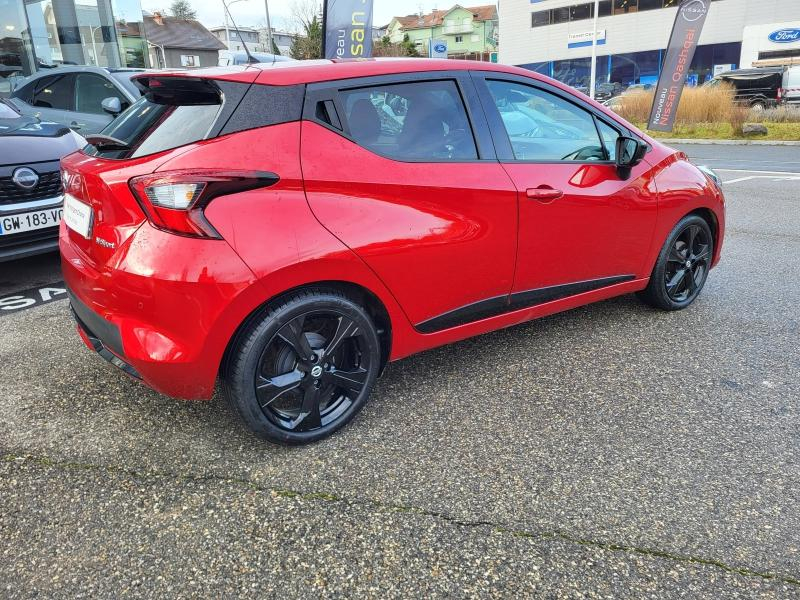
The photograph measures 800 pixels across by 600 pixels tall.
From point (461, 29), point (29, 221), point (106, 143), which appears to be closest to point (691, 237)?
Answer: point (106, 143)

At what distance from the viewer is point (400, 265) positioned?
2.74 metres

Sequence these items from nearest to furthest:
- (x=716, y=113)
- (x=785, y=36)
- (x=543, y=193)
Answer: (x=543, y=193) → (x=716, y=113) → (x=785, y=36)

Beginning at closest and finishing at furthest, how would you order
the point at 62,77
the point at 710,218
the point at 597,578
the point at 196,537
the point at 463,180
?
1. the point at 597,578
2. the point at 196,537
3. the point at 463,180
4. the point at 710,218
5. the point at 62,77

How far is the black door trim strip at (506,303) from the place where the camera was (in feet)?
9.89

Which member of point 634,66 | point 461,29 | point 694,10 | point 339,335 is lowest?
point 634,66

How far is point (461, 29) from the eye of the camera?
90438 millimetres

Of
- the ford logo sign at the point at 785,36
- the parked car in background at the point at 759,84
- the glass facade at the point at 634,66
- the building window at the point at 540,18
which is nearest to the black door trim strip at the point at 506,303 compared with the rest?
the parked car in background at the point at 759,84

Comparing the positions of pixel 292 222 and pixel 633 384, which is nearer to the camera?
pixel 292 222

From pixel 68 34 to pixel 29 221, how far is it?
1342 centimetres

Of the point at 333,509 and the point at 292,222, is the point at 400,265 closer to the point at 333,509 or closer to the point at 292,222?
the point at 292,222

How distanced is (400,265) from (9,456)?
1.76 m

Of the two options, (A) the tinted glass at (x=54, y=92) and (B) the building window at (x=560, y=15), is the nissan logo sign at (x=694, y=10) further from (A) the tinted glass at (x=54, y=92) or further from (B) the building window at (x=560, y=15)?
(B) the building window at (x=560, y=15)

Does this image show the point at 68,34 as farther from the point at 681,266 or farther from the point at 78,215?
the point at 681,266

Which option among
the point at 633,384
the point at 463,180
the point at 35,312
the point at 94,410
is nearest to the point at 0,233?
the point at 35,312
